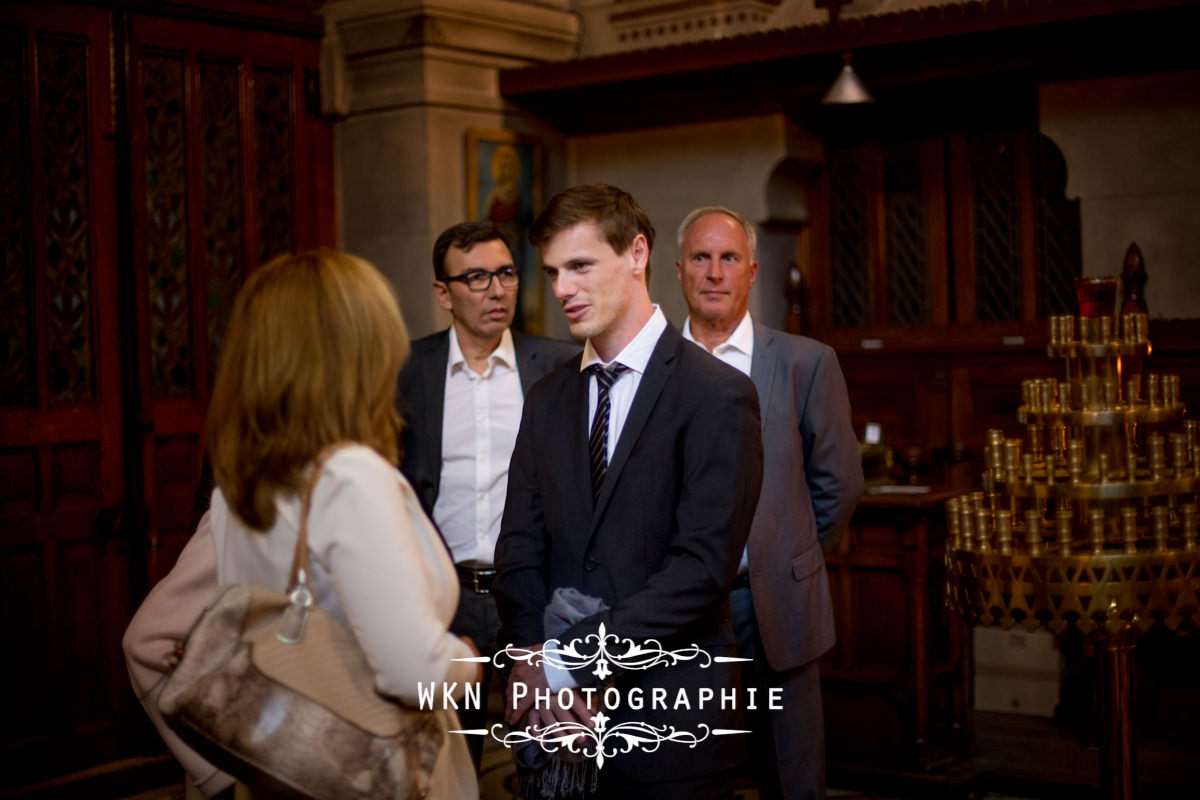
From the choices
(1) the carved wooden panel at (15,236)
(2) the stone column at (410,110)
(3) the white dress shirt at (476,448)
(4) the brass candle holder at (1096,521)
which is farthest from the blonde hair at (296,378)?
(2) the stone column at (410,110)

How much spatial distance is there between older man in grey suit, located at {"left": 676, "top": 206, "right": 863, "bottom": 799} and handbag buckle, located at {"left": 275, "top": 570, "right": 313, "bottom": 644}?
163 cm

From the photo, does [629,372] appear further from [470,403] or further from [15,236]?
[15,236]

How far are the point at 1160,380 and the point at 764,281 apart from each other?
314 cm

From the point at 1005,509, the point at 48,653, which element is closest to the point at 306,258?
the point at 1005,509

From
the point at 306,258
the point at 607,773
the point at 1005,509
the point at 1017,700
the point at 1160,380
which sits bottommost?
the point at 1017,700

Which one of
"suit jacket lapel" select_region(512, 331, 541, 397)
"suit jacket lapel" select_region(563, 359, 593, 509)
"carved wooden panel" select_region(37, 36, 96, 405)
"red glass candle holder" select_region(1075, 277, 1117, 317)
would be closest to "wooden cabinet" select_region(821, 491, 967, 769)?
"suit jacket lapel" select_region(512, 331, 541, 397)

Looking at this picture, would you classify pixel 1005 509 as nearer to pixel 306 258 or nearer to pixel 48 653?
pixel 306 258

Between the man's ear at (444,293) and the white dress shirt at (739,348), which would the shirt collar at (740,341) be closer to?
the white dress shirt at (739,348)

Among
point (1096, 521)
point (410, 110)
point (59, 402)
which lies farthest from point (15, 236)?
point (1096, 521)

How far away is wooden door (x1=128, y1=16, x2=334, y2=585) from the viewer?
217 inches

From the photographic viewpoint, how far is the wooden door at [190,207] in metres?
5.52

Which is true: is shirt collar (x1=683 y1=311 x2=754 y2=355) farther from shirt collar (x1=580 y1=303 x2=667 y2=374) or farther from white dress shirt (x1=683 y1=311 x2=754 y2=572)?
shirt collar (x1=580 y1=303 x2=667 y2=374)

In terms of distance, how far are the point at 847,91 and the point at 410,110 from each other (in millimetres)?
2050

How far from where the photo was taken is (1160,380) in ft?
10.6
